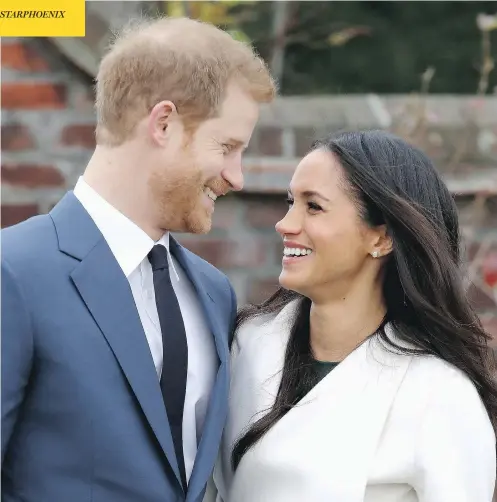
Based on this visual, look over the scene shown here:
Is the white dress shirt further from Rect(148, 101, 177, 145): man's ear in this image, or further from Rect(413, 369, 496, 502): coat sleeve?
Rect(413, 369, 496, 502): coat sleeve

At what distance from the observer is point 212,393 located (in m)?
2.73

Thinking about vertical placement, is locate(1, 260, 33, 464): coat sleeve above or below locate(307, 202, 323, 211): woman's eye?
below

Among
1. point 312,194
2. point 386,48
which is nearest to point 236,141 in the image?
point 312,194

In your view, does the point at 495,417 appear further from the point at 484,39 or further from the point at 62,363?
the point at 484,39

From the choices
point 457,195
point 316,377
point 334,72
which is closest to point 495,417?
point 316,377

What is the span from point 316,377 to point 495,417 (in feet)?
1.46

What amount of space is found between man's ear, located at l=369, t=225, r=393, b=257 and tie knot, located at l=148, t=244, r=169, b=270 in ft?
1.84

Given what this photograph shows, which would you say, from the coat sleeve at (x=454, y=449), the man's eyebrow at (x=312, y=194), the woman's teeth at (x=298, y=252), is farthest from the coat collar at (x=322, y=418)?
the man's eyebrow at (x=312, y=194)

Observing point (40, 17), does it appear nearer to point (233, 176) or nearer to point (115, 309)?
point (233, 176)

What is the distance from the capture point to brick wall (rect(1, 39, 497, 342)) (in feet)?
13.9

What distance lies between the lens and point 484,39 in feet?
15.0

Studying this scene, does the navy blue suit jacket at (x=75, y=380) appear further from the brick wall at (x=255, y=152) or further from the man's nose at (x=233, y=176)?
the brick wall at (x=255, y=152)

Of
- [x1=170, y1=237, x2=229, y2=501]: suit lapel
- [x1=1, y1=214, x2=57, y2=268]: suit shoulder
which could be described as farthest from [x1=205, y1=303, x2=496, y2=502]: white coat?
[x1=1, y1=214, x2=57, y2=268]: suit shoulder

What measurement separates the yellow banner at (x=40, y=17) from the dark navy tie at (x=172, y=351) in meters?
A: 0.62
